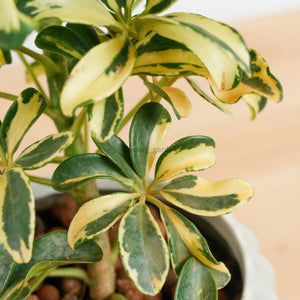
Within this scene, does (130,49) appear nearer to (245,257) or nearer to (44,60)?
(44,60)

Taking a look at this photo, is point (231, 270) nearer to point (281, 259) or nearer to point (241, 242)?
point (241, 242)

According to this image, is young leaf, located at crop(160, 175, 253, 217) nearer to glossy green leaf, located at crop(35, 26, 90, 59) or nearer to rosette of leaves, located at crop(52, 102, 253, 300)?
rosette of leaves, located at crop(52, 102, 253, 300)

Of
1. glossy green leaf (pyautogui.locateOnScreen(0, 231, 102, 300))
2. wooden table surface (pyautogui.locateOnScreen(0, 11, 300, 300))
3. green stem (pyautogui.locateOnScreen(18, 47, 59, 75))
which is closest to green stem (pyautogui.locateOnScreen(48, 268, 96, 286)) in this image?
glossy green leaf (pyautogui.locateOnScreen(0, 231, 102, 300))

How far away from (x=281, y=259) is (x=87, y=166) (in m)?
0.49

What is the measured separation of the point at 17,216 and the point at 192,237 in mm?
149

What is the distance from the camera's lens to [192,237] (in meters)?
0.40

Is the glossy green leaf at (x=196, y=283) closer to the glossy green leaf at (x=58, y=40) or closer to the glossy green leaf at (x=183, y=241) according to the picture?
the glossy green leaf at (x=183, y=241)

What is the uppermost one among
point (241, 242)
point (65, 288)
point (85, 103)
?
point (85, 103)

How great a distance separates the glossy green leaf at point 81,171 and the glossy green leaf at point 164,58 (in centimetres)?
8

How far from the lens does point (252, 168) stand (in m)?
0.87

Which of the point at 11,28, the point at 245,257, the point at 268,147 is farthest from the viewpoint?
the point at 268,147

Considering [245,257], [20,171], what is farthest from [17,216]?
[245,257]

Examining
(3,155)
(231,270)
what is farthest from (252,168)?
(3,155)

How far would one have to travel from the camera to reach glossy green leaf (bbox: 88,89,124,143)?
0.31 meters
